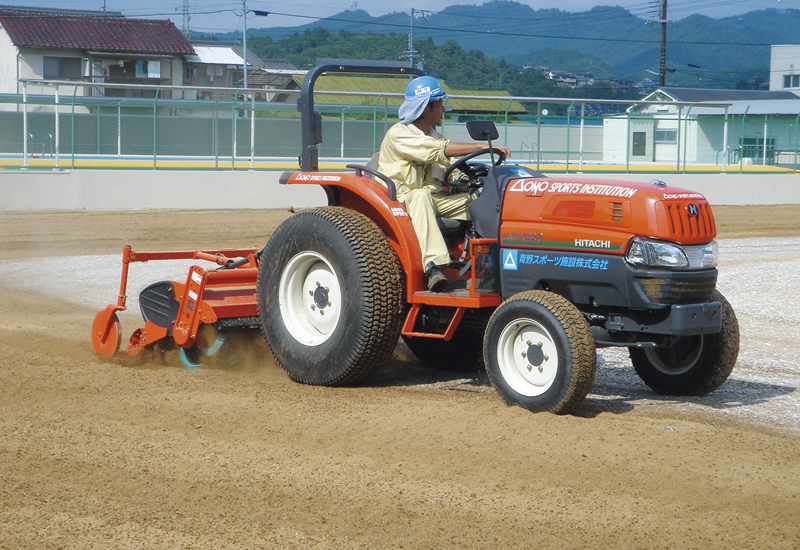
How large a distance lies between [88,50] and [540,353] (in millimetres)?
46133

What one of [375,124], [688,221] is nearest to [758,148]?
[375,124]

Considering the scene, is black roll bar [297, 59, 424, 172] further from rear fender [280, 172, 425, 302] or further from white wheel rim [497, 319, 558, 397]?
white wheel rim [497, 319, 558, 397]

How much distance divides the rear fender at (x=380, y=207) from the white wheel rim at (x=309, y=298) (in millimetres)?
445

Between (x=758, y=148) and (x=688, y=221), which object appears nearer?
(x=688, y=221)

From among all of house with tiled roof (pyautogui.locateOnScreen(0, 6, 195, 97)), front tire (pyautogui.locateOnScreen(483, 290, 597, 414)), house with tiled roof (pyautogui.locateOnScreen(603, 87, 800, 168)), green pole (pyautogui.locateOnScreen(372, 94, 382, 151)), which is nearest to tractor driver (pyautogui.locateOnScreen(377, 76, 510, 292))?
front tire (pyautogui.locateOnScreen(483, 290, 597, 414))

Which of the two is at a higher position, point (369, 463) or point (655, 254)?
point (655, 254)

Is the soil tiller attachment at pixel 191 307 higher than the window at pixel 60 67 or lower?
lower

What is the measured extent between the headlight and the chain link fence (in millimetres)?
14079

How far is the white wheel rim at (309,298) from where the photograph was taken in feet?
19.8

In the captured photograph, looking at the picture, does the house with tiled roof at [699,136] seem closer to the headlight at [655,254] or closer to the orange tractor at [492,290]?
the orange tractor at [492,290]

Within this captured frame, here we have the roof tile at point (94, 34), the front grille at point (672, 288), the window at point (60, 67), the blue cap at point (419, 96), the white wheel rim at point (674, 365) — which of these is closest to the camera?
the front grille at point (672, 288)

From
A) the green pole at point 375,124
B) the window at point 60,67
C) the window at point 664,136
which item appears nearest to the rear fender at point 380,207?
the green pole at point 375,124

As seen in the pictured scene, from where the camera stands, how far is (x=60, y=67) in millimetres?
47094

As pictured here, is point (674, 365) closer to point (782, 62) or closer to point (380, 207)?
point (380, 207)
